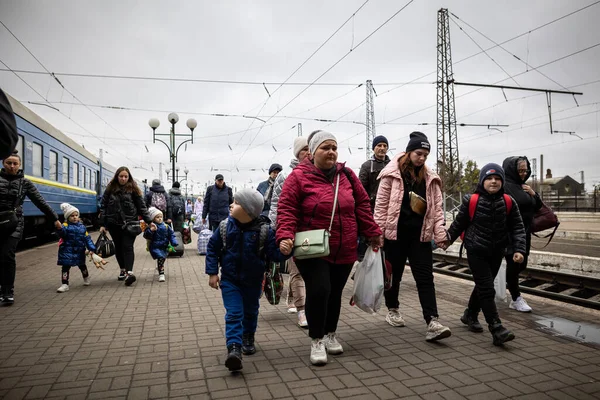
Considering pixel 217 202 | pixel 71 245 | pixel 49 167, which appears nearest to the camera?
pixel 71 245

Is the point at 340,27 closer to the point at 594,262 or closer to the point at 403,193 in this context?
the point at 594,262

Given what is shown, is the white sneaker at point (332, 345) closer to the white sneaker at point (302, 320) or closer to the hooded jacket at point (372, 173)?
the white sneaker at point (302, 320)

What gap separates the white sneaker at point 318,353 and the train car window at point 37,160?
11413 millimetres

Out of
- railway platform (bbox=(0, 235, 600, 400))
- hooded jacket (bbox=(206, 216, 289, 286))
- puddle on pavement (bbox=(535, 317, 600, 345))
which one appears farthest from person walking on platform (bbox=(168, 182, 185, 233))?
puddle on pavement (bbox=(535, 317, 600, 345))

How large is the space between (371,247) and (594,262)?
6122mm

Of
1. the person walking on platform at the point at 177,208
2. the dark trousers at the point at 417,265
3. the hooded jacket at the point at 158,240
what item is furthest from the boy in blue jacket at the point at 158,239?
the dark trousers at the point at 417,265

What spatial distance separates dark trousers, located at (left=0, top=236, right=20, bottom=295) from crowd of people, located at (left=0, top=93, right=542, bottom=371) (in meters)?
0.01

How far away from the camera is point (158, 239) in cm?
796

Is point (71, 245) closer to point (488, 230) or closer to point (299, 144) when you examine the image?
point (299, 144)

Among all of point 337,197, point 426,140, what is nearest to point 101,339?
point 337,197

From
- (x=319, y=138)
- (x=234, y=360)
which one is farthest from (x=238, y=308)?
(x=319, y=138)

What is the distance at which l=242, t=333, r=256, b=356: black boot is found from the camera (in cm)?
386

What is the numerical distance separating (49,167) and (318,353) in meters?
12.9

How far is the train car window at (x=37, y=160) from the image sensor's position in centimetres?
1224
